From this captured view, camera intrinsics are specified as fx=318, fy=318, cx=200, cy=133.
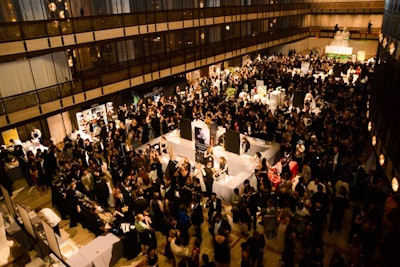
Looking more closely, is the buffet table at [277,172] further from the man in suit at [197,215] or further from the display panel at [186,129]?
the display panel at [186,129]

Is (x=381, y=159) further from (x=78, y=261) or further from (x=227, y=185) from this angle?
(x=78, y=261)

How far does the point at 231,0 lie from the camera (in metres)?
30.2

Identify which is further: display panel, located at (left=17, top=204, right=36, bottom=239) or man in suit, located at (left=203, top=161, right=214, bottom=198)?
man in suit, located at (left=203, top=161, right=214, bottom=198)

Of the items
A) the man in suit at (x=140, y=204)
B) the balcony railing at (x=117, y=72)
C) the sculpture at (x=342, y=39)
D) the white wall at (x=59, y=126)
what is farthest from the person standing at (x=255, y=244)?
the sculpture at (x=342, y=39)

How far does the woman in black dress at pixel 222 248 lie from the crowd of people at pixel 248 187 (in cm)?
3

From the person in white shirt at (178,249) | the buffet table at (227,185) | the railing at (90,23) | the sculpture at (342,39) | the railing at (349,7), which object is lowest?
the buffet table at (227,185)

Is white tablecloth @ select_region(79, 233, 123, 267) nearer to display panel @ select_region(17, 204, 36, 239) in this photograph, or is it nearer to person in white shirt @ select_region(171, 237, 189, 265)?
display panel @ select_region(17, 204, 36, 239)

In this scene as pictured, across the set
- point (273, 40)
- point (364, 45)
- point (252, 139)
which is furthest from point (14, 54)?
point (364, 45)

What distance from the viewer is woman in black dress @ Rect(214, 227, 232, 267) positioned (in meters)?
8.85

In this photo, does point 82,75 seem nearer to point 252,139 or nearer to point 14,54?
point 14,54

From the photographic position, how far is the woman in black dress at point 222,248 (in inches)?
348

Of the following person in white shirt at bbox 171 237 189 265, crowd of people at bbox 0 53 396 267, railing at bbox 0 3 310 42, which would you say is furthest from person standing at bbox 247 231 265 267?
railing at bbox 0 3 310 42

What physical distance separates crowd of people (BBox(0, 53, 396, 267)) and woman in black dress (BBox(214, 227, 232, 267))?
30mm

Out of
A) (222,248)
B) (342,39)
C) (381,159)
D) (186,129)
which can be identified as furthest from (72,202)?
(342,39)
